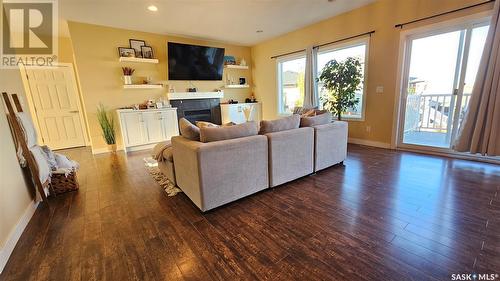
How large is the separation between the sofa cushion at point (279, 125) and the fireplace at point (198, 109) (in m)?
3.60

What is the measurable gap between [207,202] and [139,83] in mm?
4163

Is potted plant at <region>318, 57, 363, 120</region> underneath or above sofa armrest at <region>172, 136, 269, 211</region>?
above

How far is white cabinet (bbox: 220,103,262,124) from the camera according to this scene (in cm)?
605

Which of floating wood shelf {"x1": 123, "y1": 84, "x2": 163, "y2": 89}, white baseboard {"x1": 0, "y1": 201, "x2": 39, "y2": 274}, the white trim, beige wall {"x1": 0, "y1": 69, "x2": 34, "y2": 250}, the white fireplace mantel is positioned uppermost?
floating wood shelf {"x1": 123, "y1": 84, "x2": 163, "y2": 89}

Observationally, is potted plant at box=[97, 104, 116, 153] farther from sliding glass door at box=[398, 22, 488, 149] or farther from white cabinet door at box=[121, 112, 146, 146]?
sliding glass door at box=[398, 22, 488, 149]

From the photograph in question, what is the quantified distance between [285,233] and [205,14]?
4114 mm

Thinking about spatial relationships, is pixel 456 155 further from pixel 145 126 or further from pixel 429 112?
pixel 145 126

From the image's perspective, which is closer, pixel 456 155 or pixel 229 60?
pixel 456 155

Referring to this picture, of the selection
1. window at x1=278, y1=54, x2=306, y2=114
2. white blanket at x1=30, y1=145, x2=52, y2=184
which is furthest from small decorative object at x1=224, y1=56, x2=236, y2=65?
white blanket at x1=30, y1=145, x2=52, y2=184

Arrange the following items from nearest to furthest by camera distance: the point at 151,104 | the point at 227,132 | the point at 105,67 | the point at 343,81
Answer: the point at 227,132, the point at 343,81, the point at 105,67, the point at 151,104

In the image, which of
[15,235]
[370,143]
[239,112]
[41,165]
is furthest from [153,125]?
[370,143]

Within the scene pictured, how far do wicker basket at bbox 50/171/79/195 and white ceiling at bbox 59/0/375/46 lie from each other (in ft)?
8.93

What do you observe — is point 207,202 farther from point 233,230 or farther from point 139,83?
point 139,83

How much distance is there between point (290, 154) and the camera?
256 centimetres
